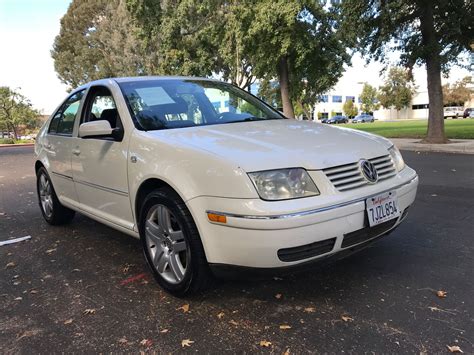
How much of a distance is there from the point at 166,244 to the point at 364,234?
1.41 meters

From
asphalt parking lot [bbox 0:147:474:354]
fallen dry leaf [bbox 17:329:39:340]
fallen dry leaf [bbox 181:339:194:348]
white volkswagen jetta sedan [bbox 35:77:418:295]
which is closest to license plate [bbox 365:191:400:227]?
white volkswagen jetta sedan [bbox 35:77:418:295]

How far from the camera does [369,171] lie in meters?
2.88

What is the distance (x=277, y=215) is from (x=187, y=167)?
0.71 meters

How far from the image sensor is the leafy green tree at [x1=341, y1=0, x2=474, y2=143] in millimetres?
12953

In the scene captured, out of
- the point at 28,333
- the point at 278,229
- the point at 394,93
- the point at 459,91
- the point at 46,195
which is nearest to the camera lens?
the point at 278,229

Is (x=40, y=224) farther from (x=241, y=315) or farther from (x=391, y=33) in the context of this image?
(x=391, y=33)

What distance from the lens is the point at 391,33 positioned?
14211 millimetres

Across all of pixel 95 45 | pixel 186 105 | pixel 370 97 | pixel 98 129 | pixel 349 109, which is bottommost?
pixel 98 129

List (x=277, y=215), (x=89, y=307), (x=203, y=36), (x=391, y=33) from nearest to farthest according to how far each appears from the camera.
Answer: (x=277, y=215), (x=89, y=307), (x=391, y=33), (x=203, y=36)

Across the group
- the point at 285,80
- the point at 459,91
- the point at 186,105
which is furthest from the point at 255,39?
the point at 459,91

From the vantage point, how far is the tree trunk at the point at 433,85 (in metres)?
13.5

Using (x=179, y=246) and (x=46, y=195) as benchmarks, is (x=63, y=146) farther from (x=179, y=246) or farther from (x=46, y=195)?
(x=179, y=246)

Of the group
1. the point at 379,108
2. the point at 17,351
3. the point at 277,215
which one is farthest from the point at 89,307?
the point at 379,108

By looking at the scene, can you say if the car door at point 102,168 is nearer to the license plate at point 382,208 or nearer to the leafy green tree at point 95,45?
the license plate at point 382,208
